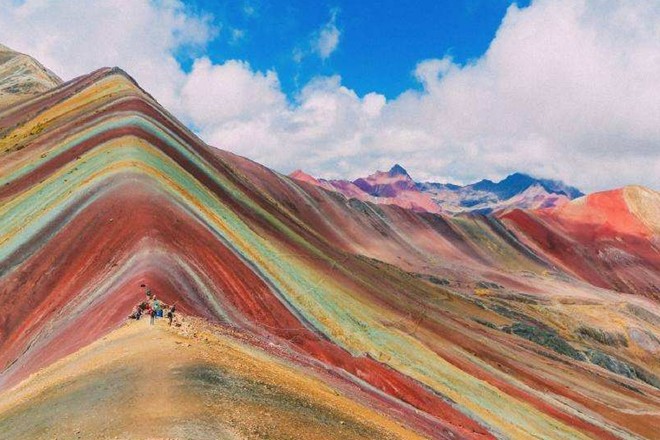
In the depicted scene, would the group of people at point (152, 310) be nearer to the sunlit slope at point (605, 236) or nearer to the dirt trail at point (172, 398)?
the dirt trail at point (172, 398)

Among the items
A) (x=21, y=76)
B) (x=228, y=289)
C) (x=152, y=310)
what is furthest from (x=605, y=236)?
(x=21, y=76)

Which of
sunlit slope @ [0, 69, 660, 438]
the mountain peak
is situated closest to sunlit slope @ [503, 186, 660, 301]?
sunlit slope @ [0, 69, 660, 438]

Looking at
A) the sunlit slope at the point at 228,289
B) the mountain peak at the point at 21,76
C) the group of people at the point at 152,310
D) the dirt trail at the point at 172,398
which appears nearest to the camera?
the dirt trail at the point at 172,398

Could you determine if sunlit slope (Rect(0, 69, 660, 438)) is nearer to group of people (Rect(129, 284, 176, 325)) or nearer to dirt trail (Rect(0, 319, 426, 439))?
group of people (Rect(129, 284, 176, 325))

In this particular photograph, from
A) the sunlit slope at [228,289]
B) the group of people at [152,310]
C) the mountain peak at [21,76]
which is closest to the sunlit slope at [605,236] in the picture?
the sunlit slope at [228,289]

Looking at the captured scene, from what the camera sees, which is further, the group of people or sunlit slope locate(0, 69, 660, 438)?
sunlit slope locate(0, 69, 660, 438)

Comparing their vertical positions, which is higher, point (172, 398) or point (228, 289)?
point (228, 289)

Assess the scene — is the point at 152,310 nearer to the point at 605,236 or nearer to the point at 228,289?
the point at 228,289

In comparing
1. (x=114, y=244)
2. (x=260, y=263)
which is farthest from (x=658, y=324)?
(x=114, y=244)
